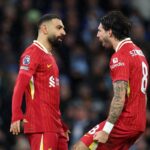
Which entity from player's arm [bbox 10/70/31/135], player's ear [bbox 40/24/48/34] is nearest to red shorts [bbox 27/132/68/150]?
player's arm [bbox 10/70/31/135]

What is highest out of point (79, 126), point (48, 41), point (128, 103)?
point (48, 41)

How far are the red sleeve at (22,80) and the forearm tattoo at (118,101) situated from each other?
109cm

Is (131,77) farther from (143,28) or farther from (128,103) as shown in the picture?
(143,28)

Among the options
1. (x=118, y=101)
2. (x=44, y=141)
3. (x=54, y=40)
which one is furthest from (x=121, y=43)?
(x=44, y=141)

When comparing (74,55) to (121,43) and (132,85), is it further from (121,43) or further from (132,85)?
(132,85)

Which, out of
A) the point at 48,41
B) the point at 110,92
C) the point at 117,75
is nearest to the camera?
the point at 117,75

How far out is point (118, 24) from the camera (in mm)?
9750

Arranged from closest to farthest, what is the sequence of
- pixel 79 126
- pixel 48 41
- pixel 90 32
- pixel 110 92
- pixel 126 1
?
pixel 48 41 → pixel 79 126 → pixel 110 92 → pixel 90 32 → pixel 126 1

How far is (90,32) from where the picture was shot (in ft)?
53.0

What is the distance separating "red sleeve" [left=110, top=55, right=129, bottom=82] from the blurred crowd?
4142 millimetres

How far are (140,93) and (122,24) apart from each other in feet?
2.79

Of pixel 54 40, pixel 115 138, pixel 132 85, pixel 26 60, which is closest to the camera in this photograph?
pixel 132 85

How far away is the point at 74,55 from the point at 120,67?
605 cm

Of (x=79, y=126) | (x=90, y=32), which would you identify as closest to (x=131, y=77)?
(x=79, y=126)
